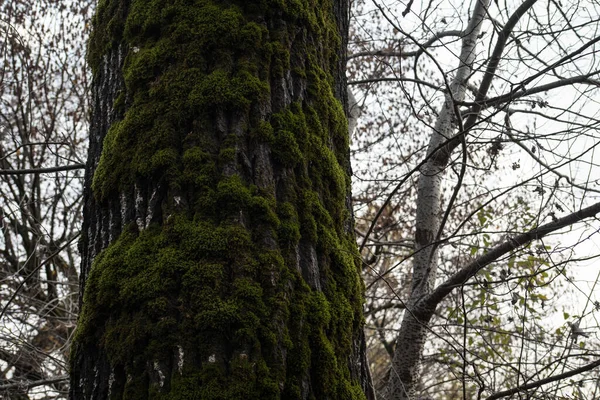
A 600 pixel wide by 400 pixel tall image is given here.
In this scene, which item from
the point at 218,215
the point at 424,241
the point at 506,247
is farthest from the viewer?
the point at 424,241

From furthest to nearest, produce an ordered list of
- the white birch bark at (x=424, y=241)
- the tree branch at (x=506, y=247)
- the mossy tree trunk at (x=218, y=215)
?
the white birch bark at (x=424, y=241), the tree branch at (x=506, y=247), the mossy tree trunk at (x=218, y=215)

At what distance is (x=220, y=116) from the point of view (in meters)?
1.64

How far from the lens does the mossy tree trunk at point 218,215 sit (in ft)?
4.46

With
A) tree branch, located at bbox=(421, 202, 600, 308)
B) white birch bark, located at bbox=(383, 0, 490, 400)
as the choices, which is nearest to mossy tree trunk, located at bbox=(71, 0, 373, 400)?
tree branch, located at bbox=(421, 202, 600, 308)

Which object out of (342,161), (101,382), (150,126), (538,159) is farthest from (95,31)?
(538,159)

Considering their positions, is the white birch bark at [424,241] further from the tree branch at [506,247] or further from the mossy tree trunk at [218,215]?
the mossy tree trunk at [218,215]

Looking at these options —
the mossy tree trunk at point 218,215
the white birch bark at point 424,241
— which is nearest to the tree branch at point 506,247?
the white birch bark at point 424,241

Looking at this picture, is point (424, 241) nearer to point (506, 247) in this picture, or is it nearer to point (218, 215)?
point (506, 247)

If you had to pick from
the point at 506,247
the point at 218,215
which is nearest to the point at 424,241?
the point at 506,247

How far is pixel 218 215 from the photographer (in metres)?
1.51

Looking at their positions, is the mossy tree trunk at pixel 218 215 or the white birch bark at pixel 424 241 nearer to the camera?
the mossy tree trunk at pixel 218 215

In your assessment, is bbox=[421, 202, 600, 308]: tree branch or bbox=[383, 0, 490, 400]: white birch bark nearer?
bbox=[421, 202, 600, 308]: tree branch

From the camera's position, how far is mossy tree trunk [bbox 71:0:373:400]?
1.36 meters

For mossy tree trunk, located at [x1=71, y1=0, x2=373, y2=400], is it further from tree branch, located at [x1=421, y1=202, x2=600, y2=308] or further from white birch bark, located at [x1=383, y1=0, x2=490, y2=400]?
white birch bark, located at [x1=383, y1=0, x2=490, y2=400]
